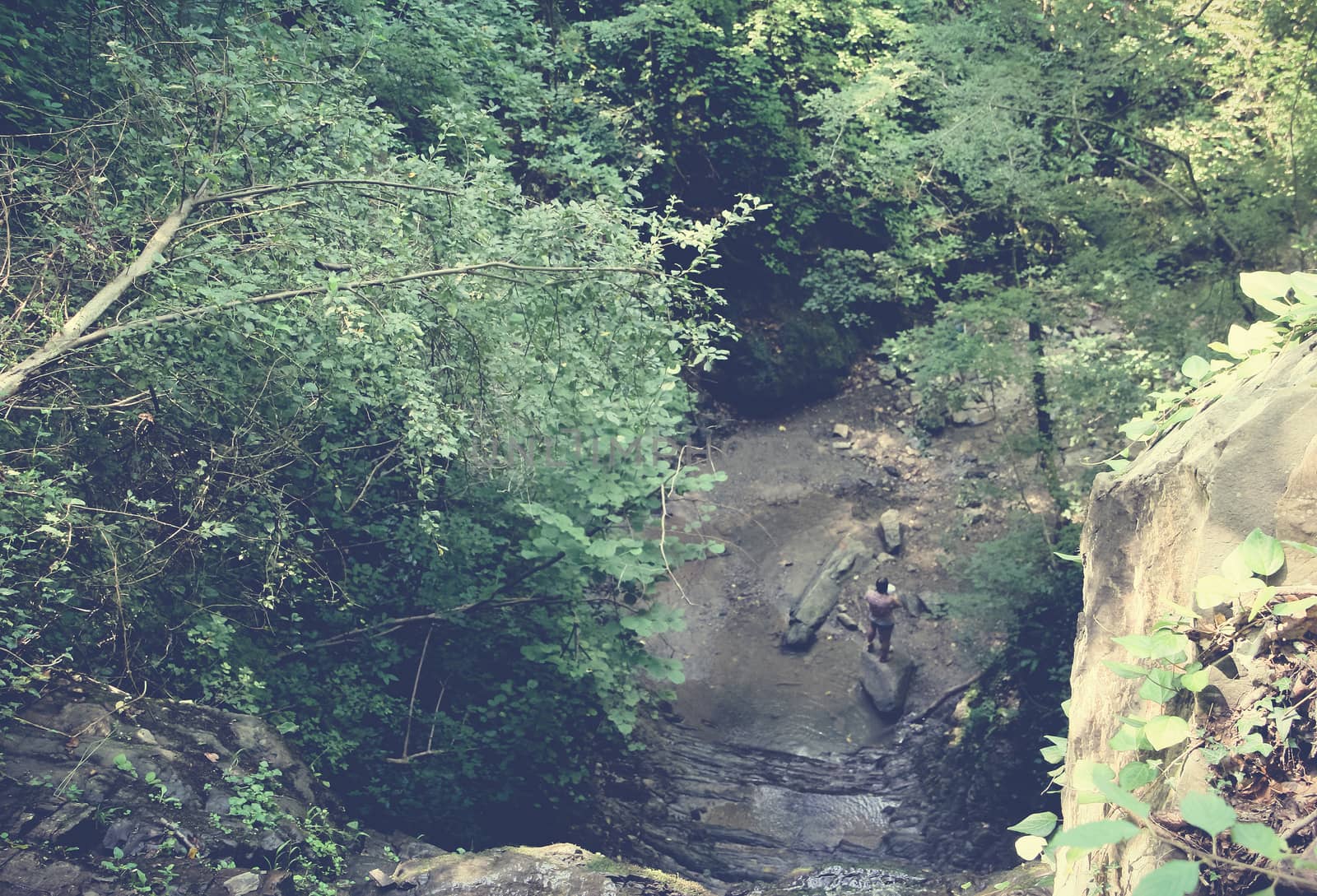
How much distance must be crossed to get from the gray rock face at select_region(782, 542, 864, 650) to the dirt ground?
13 cm

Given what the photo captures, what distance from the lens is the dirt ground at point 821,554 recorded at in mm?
10461

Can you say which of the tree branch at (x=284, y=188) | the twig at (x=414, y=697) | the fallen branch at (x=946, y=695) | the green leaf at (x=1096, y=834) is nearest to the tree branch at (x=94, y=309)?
the tree branch at (x=284, y=188)

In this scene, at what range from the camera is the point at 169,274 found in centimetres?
473

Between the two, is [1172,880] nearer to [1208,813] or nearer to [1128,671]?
[1208,813]

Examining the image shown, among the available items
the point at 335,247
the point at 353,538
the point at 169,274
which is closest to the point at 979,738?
the point at 353,538

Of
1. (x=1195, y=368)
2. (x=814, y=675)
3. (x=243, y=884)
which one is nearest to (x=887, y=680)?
(x=814, y=675)

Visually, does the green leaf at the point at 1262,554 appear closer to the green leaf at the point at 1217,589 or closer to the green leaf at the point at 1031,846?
the green leaf at the point at 1217,589

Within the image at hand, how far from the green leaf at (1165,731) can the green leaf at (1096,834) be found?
1.33 feet

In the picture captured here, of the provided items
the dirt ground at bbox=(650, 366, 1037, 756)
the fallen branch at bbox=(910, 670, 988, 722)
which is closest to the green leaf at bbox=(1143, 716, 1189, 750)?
the dirt ground at bbox=(650, 366, 1037, 756)

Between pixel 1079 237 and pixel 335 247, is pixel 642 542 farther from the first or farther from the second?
pixel 1079 237

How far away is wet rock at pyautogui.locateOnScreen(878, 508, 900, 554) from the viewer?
12.4 metres

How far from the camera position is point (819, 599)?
1172 cm

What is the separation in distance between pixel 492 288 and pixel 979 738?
7.67 meters

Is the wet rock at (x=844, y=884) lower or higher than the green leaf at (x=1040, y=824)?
lower
